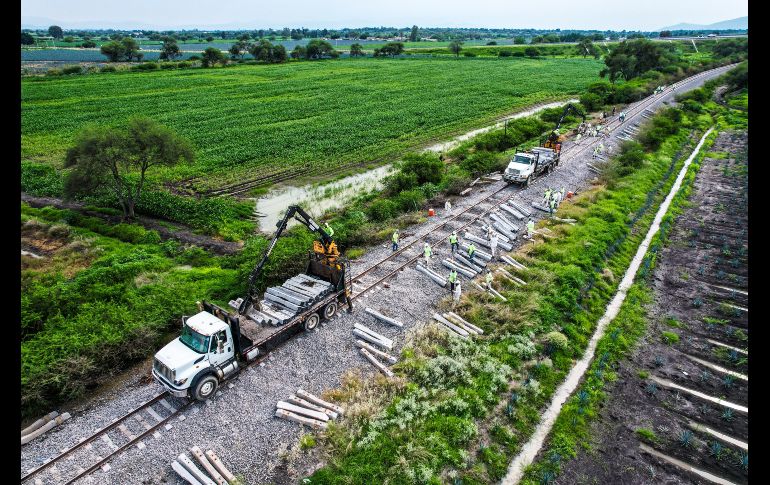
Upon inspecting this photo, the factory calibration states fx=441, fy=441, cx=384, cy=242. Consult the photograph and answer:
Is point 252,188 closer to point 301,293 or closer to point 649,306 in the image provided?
point 301,293

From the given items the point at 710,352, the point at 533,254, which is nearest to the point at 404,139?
the point at 533,254

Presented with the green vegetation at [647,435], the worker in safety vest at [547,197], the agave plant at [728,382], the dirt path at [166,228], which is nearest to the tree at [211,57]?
the dirt path at [166,228]

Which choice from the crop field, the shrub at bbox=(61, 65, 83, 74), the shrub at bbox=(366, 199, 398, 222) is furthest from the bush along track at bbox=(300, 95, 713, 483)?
the shrub at bbox=(61, 65, 83, 74)

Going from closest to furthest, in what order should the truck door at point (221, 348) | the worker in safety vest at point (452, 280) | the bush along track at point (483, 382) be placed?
the bush along track at point (483, 382)
the truck door at point (221, 348)
the worker in safety vest at point (452, 280)

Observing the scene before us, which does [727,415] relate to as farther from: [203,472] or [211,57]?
[211,57]

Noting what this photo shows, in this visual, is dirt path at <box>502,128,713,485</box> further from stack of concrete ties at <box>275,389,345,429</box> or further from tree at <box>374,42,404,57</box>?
tree at <box>374,42,404,57</box>

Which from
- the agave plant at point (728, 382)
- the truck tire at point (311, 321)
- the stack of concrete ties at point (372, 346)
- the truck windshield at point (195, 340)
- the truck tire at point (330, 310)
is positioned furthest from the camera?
the truck tire at point (330, 310)

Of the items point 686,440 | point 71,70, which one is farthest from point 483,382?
point 71,70

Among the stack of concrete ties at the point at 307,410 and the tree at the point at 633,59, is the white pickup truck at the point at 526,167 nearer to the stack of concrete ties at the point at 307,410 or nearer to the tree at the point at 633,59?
the stack of concrete ties at the point at 307,410
